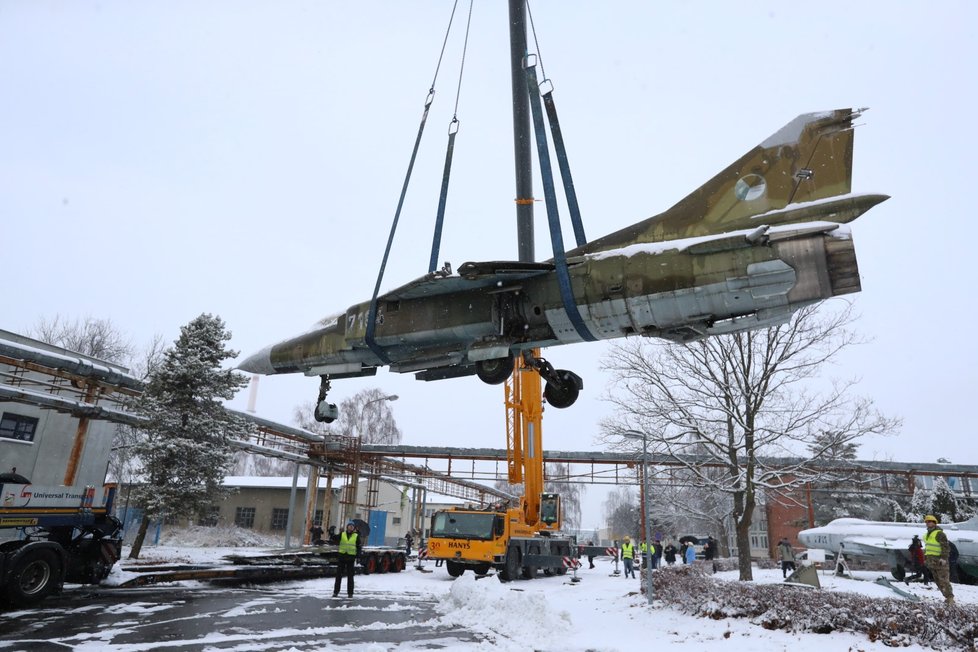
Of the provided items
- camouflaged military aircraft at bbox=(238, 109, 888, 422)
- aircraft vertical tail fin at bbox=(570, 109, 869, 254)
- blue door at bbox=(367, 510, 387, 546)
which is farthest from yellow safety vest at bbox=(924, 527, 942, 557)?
blue door at bbox=(367, 510, 387, 546)

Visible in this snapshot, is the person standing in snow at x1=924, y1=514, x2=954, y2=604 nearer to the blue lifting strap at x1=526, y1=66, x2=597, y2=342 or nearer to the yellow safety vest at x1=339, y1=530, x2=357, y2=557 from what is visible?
the blue lifting strap at x1=526, y1=66, x2=597, y2=342

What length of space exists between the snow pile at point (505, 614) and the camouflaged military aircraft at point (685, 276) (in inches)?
150

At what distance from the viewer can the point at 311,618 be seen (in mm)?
9500

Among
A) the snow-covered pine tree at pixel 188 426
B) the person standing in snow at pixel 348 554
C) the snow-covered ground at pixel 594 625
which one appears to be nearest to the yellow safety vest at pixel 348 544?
the person standing in snow at pixel 348 554

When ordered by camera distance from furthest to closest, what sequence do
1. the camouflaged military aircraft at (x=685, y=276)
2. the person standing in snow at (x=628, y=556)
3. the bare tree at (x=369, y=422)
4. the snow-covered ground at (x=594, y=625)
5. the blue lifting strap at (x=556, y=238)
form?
the bare tree at (x=369, y=422) < the person standing in snow at (x=628, y=556) < the snow-covered ground at (x=594, y=625) < the blue lifting strap at (x=556, y=238) < the camouflaged military aircraft at (x=685, y=276)

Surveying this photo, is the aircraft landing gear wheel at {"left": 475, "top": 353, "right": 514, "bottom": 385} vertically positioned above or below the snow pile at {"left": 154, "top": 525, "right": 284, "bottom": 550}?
above

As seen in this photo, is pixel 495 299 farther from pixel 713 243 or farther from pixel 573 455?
pixel 573 455

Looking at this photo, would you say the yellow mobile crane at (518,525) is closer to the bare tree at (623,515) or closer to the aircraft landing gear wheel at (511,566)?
the aircraft landing gear wheel at (511,566)

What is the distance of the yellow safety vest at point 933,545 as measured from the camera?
10.9 meters

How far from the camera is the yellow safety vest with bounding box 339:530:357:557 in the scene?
12.4 m

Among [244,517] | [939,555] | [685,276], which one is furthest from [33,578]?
[244,517]

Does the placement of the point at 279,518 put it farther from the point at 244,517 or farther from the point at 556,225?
the point at 556,225

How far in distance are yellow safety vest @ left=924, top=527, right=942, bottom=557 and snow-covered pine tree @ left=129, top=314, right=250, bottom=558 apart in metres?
19.2

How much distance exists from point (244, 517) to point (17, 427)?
2180 centimetres
